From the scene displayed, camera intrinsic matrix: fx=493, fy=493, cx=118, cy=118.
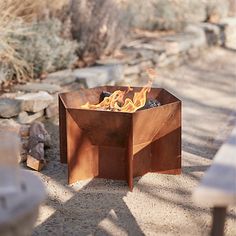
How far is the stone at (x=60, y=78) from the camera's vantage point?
17.2 ft

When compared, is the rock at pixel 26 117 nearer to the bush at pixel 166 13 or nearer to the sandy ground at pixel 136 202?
the sandy ground at pixel 136 202

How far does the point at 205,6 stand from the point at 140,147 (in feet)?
24.8

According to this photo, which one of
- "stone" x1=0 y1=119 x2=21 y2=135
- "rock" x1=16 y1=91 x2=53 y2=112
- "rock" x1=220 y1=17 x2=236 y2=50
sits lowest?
"rock" x1=220 y1=17 x2=236 y2=50

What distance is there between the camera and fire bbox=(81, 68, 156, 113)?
3.66 meters

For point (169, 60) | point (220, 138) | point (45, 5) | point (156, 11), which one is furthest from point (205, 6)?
point (220, 138)

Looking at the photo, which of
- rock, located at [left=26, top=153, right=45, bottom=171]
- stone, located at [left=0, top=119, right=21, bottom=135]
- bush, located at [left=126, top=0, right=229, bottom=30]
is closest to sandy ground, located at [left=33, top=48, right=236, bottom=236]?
rock, located at [left=26, top=153, right=45, bottom=171]

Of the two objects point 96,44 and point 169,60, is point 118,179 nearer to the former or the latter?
point 96,44

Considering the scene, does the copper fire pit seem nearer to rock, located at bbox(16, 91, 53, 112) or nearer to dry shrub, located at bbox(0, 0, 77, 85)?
rock, located at bbox(16, 91, 53, 112)

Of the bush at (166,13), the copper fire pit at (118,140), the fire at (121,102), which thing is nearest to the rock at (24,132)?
the copper fire pit at (118,140)

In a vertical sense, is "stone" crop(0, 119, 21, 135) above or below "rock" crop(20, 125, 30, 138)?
above

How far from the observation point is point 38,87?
5004mm

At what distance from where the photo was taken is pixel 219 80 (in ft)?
23.5

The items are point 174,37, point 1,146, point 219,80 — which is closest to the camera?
point 1,146

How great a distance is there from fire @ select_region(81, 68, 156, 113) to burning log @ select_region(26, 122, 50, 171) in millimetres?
530
